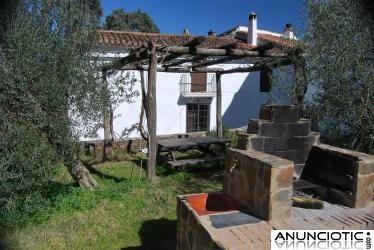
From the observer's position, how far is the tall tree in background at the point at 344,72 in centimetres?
633

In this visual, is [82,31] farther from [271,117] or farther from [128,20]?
[128,20]

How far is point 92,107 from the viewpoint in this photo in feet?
21.0

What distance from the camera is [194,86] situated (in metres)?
17.2

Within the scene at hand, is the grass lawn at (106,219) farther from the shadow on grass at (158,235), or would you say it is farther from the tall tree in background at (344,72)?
the tall tree in background at (344,72)

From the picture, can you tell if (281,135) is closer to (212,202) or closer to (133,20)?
(212,202)

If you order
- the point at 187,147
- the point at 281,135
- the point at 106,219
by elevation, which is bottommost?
the point at 106,219

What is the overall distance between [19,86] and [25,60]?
404mm

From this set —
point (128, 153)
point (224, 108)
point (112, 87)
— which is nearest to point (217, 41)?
point (224, 108)

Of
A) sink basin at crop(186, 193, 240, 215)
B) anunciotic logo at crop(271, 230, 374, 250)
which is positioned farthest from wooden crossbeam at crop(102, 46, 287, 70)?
anunciotic logo at crop(271, 230, 374, 250)

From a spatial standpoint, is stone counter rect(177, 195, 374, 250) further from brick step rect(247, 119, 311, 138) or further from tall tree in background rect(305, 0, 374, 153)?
tall tree in background rect(305, 0, 374, 153)

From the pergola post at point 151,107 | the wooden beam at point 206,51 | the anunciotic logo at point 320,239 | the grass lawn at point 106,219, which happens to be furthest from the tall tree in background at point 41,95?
the anunciotic logo at point 320,239

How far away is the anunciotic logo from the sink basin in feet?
3.29

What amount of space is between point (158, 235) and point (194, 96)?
11777 millimetres

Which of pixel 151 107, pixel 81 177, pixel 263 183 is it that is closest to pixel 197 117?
pixel 151 107
